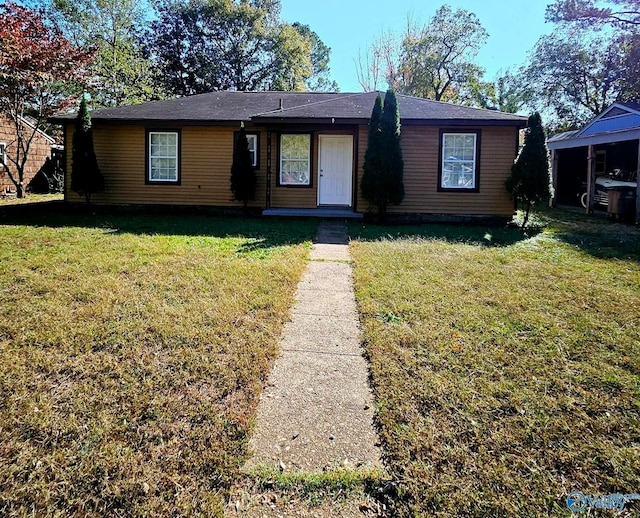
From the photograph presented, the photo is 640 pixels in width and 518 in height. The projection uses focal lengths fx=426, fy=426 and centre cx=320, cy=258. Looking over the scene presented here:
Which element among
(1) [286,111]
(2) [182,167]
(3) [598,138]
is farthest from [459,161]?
(2) [182,167]

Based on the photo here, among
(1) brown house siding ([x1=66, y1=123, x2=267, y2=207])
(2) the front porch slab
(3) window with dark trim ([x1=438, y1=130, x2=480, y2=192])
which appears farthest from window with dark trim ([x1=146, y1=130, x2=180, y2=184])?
(3) window with dark trim ([x1=438, y1=130, x2=480, y2=192])

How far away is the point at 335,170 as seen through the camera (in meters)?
12.1

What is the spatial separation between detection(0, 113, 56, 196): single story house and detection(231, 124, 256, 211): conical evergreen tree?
10.2 metres

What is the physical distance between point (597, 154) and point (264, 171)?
13.8 metres

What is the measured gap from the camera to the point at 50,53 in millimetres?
13633

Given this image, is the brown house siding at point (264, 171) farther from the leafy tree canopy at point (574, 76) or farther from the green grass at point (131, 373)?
the leafy tree canopy at point (574, 76)

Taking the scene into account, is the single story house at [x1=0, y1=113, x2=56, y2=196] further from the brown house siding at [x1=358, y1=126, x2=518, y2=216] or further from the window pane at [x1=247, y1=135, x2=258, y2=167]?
the brown house siding at [x1=358, y1=126, x2=518, y2=216]

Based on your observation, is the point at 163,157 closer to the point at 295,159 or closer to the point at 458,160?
the point at 295,159

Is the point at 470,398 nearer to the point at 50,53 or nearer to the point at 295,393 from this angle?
the point at 295,393

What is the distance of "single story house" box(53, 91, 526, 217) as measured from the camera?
11.1 metres

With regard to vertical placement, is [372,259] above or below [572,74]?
below

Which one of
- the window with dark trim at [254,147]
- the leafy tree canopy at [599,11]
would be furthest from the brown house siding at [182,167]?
the leafy tree canopy at [599,11]

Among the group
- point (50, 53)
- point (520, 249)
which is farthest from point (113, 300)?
point (50, 53)

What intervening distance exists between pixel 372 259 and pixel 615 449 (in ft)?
15.1
